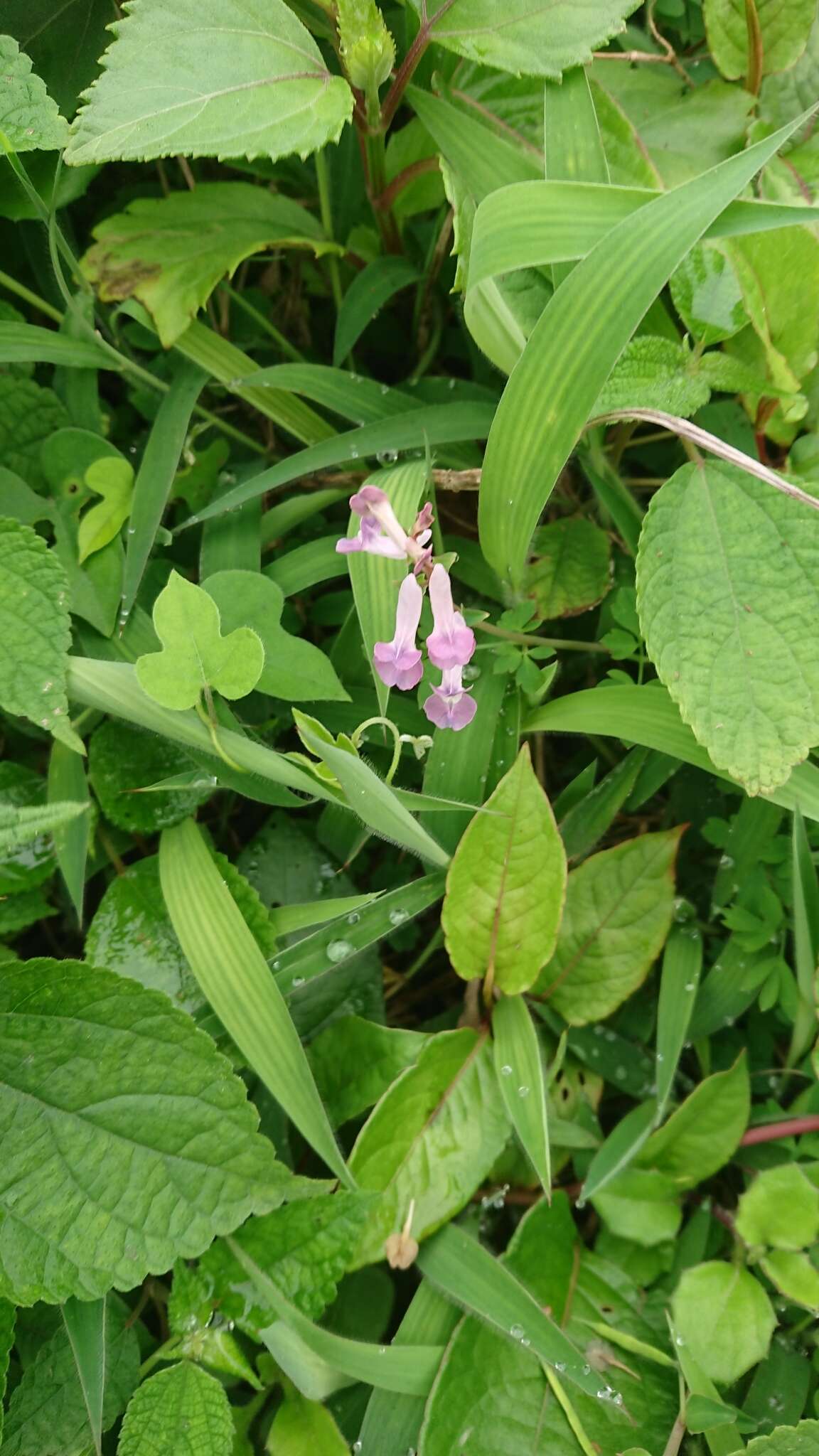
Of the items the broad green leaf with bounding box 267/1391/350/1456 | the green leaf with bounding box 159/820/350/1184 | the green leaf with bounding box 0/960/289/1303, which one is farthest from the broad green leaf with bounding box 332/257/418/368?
the broad green leaf with bounding box 267/1391/350/1456

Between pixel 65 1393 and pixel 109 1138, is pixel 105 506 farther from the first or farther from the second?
pixel 65 1393

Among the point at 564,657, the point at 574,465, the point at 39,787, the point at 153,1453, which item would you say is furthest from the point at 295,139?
the point at 153,1453

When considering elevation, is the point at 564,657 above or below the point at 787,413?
below

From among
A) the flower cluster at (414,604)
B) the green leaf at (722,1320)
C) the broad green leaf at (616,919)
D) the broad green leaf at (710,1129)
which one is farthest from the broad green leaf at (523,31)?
the green leaf at (722,1320)

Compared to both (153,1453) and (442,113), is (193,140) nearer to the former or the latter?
(442,113)

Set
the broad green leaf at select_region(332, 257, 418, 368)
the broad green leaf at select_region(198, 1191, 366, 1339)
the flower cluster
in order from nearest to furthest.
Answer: the flower cluster < the broad green leaf at select_region(198, 1191, 366, 1339) < the broad green leaf at select_region(332, 257, 418, 368)

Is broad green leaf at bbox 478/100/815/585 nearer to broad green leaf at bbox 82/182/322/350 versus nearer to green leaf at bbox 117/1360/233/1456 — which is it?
broad green leaf at bbox 82/182/322/350
